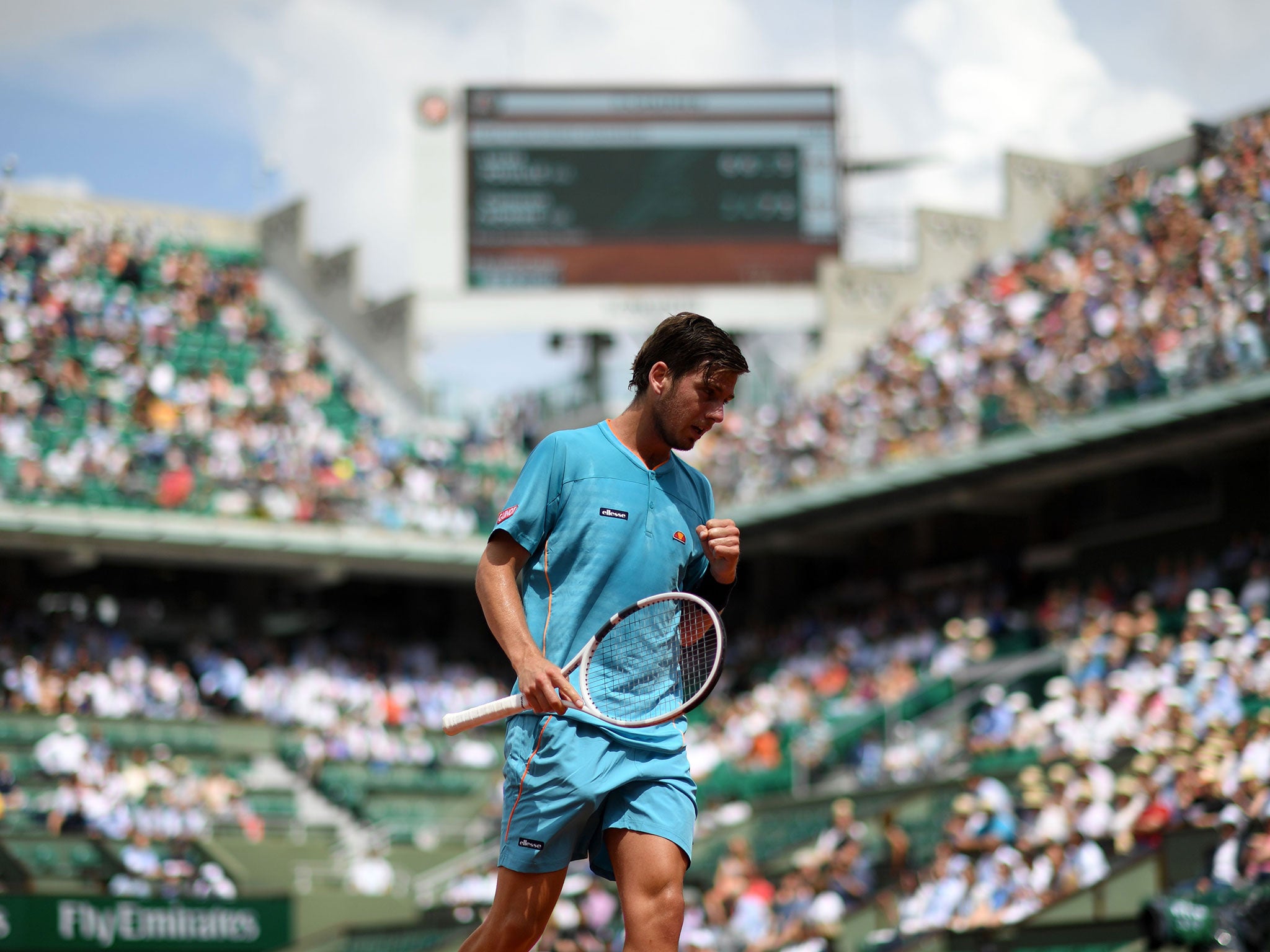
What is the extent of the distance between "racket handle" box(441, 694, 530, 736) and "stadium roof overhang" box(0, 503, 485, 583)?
65.9ft

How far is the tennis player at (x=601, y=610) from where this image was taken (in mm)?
4523

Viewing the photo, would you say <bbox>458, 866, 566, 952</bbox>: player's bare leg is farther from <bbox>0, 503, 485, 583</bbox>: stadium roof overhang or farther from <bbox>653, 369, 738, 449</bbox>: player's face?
<bbox>0, 503, 485, 583</bbox>: stadium roof overhang

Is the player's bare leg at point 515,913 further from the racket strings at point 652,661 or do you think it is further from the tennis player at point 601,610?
the racket strings at point 652,661

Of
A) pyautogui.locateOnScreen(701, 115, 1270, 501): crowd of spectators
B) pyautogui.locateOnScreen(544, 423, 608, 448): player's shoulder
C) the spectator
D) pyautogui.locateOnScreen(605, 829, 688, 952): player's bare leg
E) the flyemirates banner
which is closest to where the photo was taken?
pyautogui.locateOnScreen(605, 829, 688, 952): player's bare leg

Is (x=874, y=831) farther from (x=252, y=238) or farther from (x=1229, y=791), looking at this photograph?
(x=252, y=238)

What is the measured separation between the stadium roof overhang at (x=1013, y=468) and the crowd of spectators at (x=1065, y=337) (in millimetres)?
199

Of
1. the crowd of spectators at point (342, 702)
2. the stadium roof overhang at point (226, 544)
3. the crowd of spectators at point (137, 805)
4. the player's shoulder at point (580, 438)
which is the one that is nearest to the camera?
the player's shoulder at point (580, 438)

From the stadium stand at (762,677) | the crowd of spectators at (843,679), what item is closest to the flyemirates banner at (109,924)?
the stadium stand at (762,677)

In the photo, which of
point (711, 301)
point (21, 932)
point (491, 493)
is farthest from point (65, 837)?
point (711, 301)

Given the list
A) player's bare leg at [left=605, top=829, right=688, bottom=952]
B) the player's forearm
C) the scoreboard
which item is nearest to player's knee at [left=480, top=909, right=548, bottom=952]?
player's bare leg at [left=605, top=829, right=688, bottom=952]

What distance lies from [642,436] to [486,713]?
87 cm

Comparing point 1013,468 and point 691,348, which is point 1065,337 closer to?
point 1013,468

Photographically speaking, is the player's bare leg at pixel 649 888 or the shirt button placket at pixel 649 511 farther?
the shirt button placket at pixel 649 511

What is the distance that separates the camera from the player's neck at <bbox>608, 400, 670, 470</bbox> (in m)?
4.79
